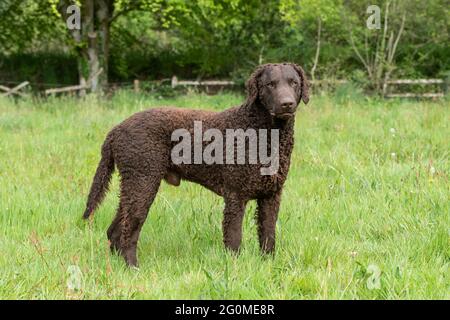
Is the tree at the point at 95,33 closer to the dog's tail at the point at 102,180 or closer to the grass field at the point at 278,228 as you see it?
the grass field at the point at 278,228

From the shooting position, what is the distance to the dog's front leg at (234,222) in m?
4.26

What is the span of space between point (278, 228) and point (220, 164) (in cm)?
89

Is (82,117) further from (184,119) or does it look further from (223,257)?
(223,257)

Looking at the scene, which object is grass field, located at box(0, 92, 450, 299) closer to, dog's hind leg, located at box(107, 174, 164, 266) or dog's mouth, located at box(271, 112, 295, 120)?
dog's hind leg, located at box(107, 174, 164, 266)

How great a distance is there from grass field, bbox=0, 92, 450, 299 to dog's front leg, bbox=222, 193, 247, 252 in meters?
0.12

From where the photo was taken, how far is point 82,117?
987cm

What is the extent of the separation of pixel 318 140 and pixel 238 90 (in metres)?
10.1

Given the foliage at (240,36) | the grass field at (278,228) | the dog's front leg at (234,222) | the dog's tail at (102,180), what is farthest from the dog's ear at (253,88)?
the foliage at (240,36)

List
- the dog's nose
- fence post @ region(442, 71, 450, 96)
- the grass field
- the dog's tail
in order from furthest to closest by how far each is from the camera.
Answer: fence post @ region(442, 71, 450, 96)
the dog's tail
the dog's nose
the grass field

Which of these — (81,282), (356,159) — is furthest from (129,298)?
(356,159)

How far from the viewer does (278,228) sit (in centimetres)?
489

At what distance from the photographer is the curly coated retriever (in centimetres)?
423

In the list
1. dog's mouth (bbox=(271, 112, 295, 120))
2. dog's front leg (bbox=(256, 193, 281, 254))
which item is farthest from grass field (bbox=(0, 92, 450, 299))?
dog's mouth (bbox=(271, 112, 295, 120))

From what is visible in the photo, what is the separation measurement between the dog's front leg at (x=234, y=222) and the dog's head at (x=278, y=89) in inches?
27.3
